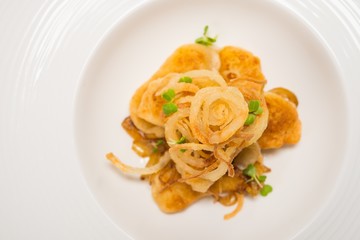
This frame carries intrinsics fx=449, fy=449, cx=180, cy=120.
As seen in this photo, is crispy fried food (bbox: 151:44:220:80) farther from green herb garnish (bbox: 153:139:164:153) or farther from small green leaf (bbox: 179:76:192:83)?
green herb garnish (bbox: 153:139:164:153)

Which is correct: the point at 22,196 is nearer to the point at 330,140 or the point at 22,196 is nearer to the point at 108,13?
the point at 108,13

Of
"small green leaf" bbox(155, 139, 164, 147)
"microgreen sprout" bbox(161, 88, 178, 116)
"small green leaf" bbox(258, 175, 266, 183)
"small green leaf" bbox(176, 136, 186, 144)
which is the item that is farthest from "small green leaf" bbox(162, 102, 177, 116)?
"small green leaf" bbox(258, 175, 266, 183)

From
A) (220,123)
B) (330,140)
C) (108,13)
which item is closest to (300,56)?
(330,140)

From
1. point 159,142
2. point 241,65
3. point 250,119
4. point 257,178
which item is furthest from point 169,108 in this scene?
point 257,178

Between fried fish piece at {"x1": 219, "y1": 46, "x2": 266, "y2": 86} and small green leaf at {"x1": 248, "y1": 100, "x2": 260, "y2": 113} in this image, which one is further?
Result: fried fish piece at {"x1": 219, "y1": 46, "x2": 266, "y2": 86}

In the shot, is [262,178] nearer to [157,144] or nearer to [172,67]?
[157,144]

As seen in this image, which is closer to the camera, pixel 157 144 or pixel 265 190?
pixel 265 190
